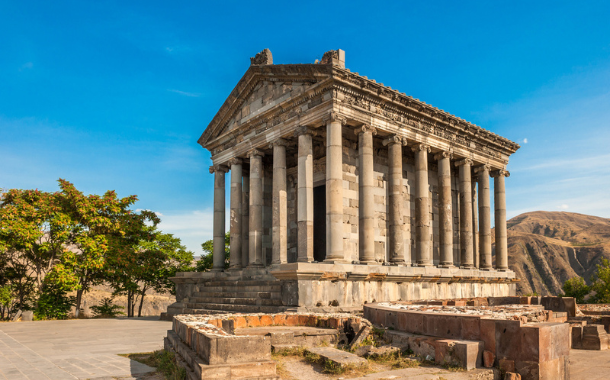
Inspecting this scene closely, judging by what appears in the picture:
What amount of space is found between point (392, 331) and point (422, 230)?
12643mm

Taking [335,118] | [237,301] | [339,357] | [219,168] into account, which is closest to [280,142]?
[335,118]

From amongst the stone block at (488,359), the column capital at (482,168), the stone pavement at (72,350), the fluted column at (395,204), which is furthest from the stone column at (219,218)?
the stone block at (488,359)

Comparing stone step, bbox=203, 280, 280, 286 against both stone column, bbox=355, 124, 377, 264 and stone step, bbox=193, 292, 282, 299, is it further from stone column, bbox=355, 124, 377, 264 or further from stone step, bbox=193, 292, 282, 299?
stone column, bbox=355, 124, 377, 264

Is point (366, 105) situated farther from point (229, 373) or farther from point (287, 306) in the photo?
point (229, 373)

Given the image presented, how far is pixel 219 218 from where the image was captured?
1008 inches

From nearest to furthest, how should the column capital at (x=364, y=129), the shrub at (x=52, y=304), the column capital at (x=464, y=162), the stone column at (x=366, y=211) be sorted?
the stone column at (x=366, y=211), the column capital at (x=364, y=129), the shrub at (x=52, y=304), the column capital at (x=464, y=162)

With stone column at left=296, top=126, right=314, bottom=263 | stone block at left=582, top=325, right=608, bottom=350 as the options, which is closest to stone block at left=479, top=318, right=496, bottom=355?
stone block at left=582, top=325, right=608, bottom=350

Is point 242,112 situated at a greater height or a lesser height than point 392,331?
greater

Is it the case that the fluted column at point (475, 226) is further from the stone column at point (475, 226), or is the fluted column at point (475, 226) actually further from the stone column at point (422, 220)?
the stone column at point (422, 220)

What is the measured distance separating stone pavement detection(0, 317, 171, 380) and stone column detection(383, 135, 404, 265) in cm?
957

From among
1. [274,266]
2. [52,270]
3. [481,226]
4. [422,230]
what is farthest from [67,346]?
[481,226]

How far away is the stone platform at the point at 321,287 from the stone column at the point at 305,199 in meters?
1.55

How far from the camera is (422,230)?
21.5 m

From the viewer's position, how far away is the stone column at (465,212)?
80.9ft
